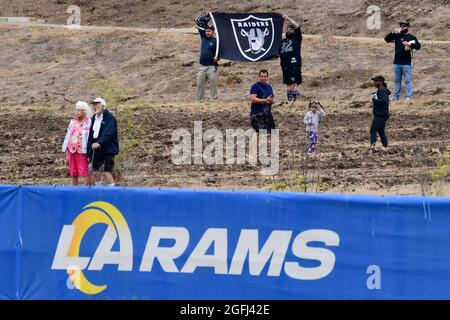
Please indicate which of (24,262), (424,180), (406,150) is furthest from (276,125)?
(24,262)

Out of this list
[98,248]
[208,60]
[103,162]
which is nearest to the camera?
[98,248]

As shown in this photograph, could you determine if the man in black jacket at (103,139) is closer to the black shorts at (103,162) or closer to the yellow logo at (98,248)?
the black shorts at (103,162)

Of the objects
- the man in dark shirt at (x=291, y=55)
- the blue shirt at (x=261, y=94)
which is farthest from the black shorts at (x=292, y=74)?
the blue shirt at (x=261, y=94)

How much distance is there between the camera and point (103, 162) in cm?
1770

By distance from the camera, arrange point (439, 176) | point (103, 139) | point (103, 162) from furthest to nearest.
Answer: point (439, 176)
point (103, 162)
point (103, 139)

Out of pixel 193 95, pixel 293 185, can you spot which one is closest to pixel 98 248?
pixel 293 185

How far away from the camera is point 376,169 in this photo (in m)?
21.1

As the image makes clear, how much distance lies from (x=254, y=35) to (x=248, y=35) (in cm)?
14

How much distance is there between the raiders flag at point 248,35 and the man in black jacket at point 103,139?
9422mm

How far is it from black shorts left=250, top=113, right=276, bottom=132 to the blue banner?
324 inches

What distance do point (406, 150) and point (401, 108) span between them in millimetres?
3237

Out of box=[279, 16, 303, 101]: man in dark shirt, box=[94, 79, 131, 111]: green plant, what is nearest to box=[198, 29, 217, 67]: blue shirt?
box=[279, 16, 303, 101]: man in dark shirt

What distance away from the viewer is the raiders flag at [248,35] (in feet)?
87.8

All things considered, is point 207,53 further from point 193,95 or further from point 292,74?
point 193,95
